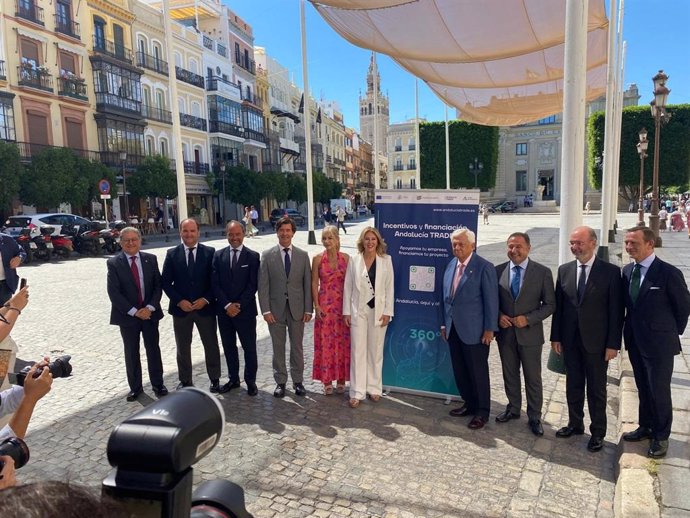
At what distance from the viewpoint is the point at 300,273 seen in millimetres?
5316

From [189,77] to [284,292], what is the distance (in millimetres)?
39094

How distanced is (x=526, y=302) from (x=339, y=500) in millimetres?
2181

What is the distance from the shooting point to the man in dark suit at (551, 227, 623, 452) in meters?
3.94

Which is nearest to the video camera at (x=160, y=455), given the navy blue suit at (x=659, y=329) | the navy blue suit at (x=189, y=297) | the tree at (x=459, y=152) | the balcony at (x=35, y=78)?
the navy blue suit at (x=659, y=329)

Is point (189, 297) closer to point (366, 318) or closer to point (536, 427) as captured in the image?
point (366, 318)

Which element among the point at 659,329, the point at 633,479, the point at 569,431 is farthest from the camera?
the point at 569,431

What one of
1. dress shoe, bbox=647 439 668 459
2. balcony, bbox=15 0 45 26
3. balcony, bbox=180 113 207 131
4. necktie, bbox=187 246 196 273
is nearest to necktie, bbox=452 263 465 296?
dress shoe, bbox=647 439 668 459

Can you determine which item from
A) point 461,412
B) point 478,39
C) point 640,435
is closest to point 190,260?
point 461,412

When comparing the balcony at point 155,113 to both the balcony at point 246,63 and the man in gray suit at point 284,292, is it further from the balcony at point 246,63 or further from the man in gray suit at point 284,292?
the man in gray suit at point 284,292

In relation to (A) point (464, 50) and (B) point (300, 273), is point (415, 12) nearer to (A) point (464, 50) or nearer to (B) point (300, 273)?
(A) point (464, 50)

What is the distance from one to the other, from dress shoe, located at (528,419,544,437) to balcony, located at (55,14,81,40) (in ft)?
112

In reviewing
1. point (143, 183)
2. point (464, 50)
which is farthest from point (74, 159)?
point (464, 50)

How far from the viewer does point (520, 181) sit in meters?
69.6

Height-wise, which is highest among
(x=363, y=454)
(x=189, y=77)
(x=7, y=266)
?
(x=189, y=77)
